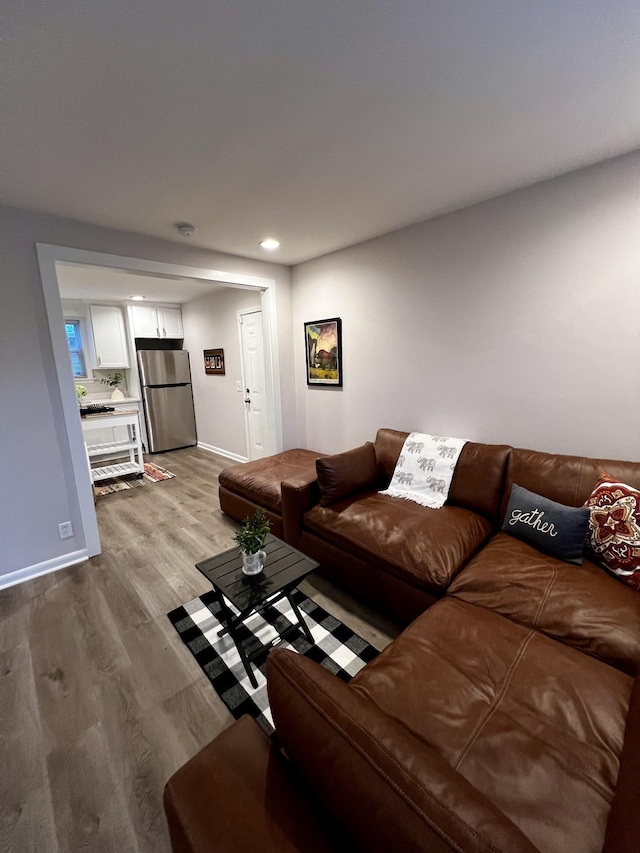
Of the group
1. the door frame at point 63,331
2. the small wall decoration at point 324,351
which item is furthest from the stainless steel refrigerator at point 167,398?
the small wall decoration at point 324,351

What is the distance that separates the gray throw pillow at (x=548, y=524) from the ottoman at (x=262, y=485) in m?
1.31

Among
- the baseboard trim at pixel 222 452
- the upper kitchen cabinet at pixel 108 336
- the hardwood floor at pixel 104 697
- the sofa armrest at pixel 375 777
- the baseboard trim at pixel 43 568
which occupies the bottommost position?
the hardwood floor at pixel 104 697

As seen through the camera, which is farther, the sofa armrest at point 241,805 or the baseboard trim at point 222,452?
the baseboard trim at point 222,452

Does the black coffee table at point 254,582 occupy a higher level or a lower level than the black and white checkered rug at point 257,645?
higher

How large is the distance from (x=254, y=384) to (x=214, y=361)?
3.81 ft

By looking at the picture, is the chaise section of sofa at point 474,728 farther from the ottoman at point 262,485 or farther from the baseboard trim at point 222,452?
the baseboard trim at point 222,452

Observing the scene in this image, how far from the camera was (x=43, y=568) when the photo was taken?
8.30 ft

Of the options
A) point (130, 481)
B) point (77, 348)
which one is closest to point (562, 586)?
point (130, 481)

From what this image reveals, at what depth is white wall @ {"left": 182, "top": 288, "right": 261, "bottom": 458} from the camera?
190 inches

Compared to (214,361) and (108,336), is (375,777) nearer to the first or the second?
(214,361)

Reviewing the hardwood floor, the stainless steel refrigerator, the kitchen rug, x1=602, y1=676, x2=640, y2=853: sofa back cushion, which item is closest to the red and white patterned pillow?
x1=602, y1=676, x2=640, y2=853: sofa back cushion

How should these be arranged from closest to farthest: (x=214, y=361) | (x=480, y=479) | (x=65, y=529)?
1. (x=480, y=479)
2. (x=65, y=529)
3. (x=214, y=361)

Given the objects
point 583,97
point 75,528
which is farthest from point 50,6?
point 75,528

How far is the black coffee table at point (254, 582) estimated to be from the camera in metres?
1.62
